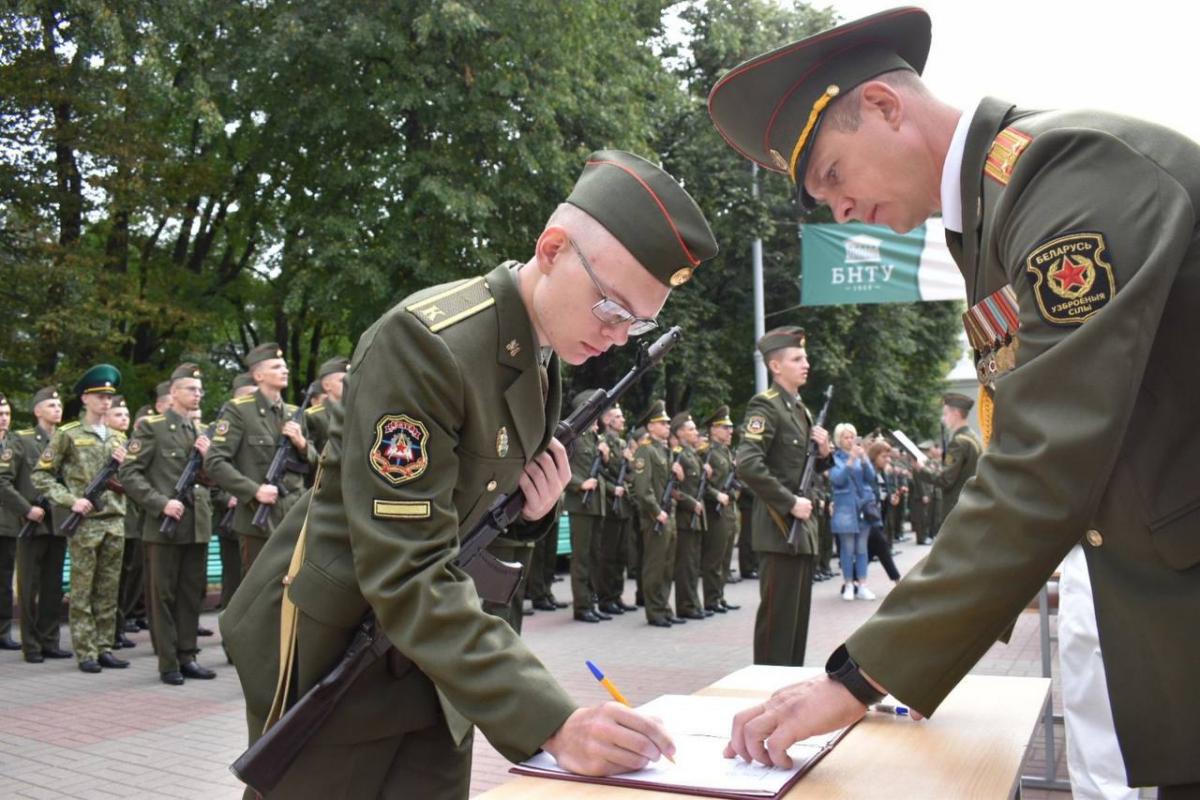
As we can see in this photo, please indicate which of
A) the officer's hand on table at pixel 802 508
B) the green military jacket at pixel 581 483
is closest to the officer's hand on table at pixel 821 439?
the officer's hand on table at pixel 802 508

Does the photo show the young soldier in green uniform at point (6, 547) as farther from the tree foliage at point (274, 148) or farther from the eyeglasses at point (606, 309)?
the eyeglasses at point (606, 309)

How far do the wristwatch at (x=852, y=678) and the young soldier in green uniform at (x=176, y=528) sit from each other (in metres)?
8.17

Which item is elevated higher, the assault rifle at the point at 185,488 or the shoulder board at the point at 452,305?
the shoulder board at the point at 452,305

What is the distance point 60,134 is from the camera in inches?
608

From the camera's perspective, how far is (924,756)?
2.22 meters

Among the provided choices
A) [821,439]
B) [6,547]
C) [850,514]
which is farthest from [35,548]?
[850,514]

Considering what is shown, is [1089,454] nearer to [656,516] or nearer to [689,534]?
[656,516]

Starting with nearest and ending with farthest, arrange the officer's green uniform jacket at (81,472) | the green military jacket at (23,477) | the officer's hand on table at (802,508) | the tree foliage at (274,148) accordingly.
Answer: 1. the officer's hand on table at (802,508)
2. the officer's green uniform jacket at (81,472)
3. the green military jacket at (23,477)
4. the tree foliage at (274,148)

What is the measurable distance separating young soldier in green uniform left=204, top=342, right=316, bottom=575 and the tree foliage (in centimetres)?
628

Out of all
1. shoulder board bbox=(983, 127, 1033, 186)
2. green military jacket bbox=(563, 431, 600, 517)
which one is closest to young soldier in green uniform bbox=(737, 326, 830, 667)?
green military jacket bbox=(563, 431, 600, 517)

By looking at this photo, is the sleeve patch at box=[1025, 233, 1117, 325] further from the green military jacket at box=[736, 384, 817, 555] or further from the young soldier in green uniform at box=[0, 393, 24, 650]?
the young soldier in green uniform at box=[0, 393, 24, 650]

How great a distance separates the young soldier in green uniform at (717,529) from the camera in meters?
14.2

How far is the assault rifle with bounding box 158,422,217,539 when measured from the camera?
9281mm

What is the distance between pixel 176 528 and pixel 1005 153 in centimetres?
873
